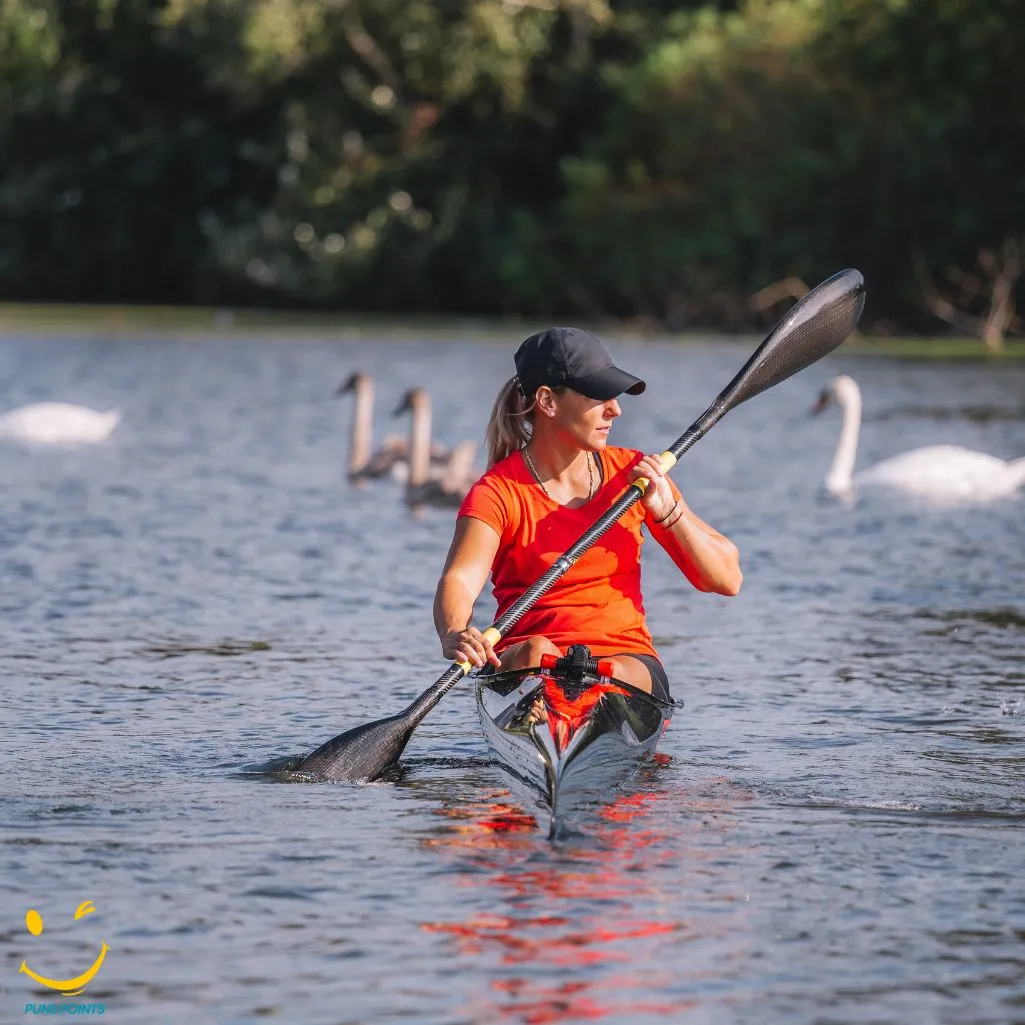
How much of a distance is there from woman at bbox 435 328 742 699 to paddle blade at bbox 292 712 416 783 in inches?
15.1

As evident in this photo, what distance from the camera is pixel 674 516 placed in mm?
6270

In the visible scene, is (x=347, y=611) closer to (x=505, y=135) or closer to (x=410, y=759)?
(x=410, y=759)

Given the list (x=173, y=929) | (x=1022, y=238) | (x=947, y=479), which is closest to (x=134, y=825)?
(x=173, y=929)

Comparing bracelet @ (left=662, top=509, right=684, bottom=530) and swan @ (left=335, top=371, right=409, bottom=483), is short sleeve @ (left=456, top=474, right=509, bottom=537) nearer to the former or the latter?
bracelet @ (left=662, top=509, right=684, bottom=530)

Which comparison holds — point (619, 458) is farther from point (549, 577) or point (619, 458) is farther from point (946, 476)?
point (946, 476)

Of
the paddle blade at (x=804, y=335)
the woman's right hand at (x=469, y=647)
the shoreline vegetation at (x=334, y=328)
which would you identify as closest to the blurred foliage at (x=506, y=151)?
the shoreline vegetation at (x=334, y=328)

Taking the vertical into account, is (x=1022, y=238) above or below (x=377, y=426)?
above

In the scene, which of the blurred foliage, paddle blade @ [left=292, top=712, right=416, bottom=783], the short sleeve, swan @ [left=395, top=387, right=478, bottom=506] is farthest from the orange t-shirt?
the blurred foliage

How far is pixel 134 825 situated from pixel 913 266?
→ 91.9 ft

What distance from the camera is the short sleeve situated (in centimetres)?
643

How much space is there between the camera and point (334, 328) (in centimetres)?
3634

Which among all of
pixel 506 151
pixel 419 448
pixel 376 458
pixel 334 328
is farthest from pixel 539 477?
pixel 506 151

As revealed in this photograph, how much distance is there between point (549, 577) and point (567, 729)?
1.69 feet

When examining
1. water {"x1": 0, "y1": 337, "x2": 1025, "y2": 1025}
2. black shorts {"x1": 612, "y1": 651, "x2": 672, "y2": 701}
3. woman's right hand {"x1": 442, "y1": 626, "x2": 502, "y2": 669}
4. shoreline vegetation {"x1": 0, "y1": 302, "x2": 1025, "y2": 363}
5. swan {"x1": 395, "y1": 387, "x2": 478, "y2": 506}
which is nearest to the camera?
water {"x1": 0, "y1": 337, "x2": 1025, "y2": 1025}
